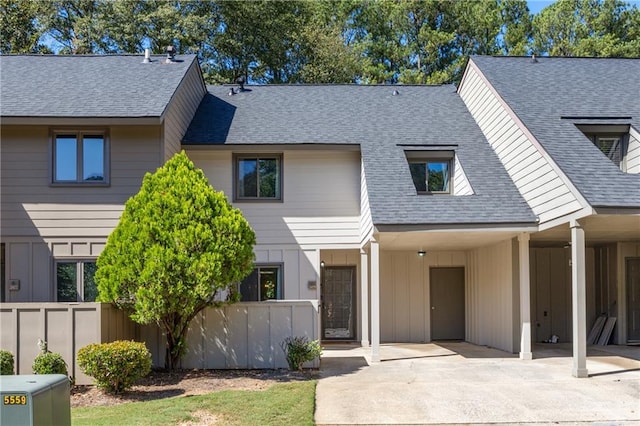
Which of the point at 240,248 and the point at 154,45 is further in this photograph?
the point at 154,45

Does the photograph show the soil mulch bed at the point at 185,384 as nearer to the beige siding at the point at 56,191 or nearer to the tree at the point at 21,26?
the beige siding at the point at 56,191

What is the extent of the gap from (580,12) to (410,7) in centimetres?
792

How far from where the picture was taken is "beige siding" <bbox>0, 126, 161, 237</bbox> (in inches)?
496

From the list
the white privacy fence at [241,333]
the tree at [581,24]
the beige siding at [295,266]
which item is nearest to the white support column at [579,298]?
the white privacy fence at [241,333]

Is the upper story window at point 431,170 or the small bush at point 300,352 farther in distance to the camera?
the upper story window at point 431,170

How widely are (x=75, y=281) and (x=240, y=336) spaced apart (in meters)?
3.90

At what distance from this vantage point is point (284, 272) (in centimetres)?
1442

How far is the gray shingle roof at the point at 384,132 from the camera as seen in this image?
39.7ft

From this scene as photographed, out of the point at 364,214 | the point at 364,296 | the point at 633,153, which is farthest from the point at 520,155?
the point at 364,296

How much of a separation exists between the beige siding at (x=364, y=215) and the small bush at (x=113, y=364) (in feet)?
16.5

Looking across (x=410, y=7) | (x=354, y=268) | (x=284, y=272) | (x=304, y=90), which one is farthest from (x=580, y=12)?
(x=284, y=272)

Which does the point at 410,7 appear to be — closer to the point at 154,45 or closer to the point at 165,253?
the point at 154,45

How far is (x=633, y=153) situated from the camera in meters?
12.1

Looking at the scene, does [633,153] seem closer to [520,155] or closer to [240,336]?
[520,155]
